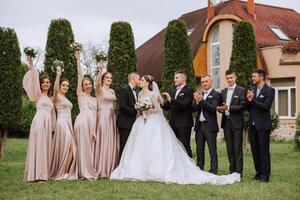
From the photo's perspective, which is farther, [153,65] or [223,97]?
[153,65]

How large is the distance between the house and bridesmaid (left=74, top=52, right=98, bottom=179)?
54.5ft

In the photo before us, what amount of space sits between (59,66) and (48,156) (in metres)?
1.86

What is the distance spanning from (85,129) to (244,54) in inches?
381

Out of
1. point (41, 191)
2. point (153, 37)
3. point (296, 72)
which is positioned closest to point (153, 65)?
point (153, 37)

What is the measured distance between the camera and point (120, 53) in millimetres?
18578

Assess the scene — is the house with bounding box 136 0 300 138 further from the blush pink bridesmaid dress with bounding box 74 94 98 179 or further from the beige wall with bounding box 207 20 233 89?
the blush pink bridesmaid dress with bounding box 74 94 98 179

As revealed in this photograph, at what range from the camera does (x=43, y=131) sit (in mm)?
10430

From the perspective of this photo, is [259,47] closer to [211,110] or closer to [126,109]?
[211,110]

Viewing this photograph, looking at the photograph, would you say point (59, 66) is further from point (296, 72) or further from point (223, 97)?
point (296, 72)

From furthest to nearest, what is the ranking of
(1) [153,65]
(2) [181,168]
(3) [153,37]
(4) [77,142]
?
(3) [153,37] → (1) [153,65] → (4) [77,142] → (2) [181,168]

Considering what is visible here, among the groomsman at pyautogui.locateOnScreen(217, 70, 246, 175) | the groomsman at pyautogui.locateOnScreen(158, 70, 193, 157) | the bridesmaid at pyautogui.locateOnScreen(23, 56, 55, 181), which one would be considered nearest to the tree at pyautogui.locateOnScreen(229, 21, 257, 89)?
the groomsman at pyautogui.locateOnScreen(158, 70, 193, 157)

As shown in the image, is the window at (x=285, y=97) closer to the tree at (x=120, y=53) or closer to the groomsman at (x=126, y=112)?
the tree at (x=120, y=53)

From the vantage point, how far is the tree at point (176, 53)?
18.5 meters

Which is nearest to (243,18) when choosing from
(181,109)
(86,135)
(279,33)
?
(279,33)
